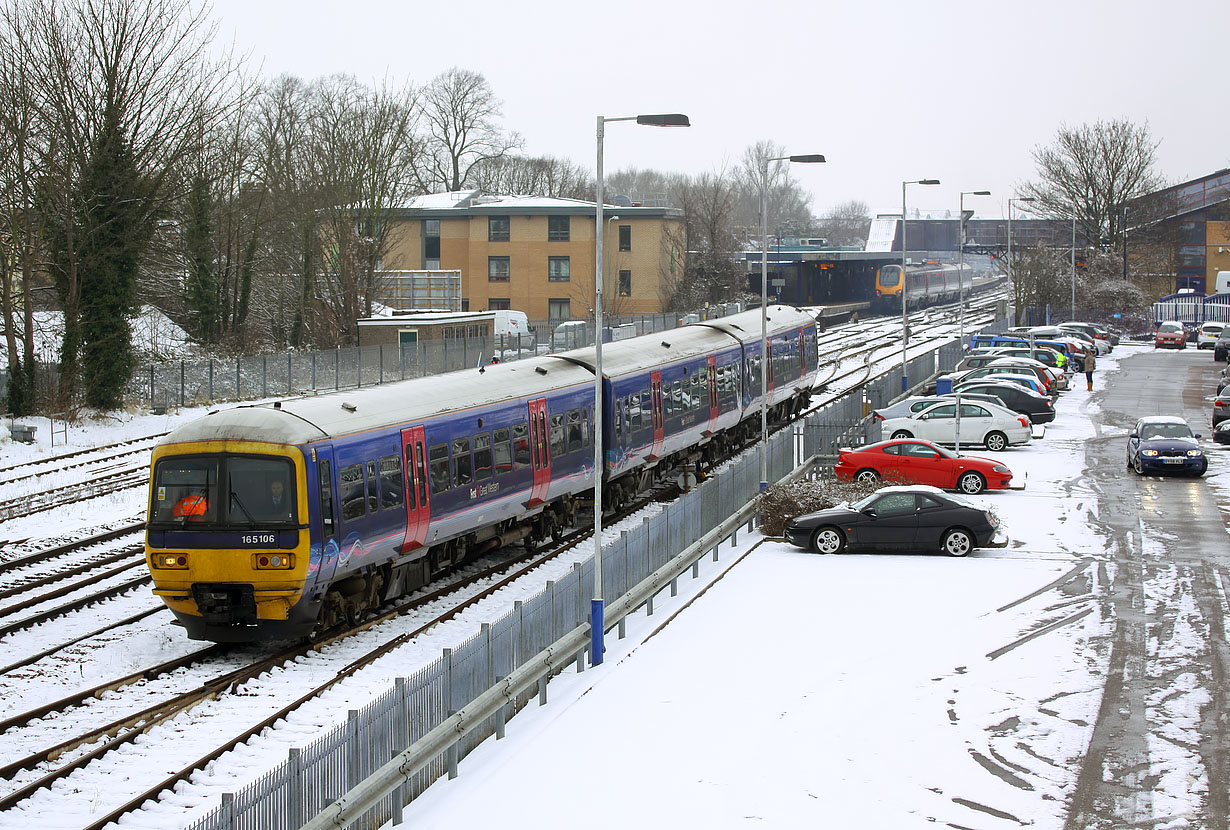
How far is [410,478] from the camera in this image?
19828mm

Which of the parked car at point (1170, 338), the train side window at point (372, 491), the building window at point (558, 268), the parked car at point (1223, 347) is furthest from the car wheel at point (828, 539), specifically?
the parked car at point (1170, 338)

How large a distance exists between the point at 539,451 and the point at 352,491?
21.5 ft

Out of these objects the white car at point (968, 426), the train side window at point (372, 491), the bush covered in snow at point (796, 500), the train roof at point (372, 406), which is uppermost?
the train roof at point (372, 406)

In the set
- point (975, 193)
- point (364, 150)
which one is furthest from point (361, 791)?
point (364, 150)

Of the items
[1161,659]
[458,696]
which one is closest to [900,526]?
[1161,659]

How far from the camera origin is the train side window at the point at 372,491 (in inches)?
732

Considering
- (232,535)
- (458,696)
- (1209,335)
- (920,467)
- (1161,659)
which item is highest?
(1209,335)

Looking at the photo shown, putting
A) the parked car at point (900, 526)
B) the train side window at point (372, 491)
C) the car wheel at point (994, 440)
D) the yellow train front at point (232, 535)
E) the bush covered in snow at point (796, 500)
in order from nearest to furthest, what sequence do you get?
1. the yellow train front at point (232, 535)
2. the train side window at point (372, 491)
3. the parked car at point (900, 526)
4. the bush covered in snow at point (796, 500)
5. the car wheel at point (994, 440)

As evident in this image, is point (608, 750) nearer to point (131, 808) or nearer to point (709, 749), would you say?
point (709, 749)

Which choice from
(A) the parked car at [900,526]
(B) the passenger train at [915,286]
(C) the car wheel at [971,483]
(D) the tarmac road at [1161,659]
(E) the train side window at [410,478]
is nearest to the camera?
(D) the tarmac road at [1161,659]

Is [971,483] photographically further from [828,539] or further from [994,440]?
[994,440]

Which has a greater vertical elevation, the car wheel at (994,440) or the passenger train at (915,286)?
the passenger train at (915,286)

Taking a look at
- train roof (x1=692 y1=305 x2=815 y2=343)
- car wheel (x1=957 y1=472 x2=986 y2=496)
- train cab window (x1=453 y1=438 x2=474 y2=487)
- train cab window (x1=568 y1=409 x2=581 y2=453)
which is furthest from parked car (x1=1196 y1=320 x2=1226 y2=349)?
train cab window (x1=453 y1=438 x2=474 y2=487)

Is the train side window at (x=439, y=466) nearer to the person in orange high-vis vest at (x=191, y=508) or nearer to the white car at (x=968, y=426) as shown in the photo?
the person in orange high-vis vest at (x=191, y=508)
